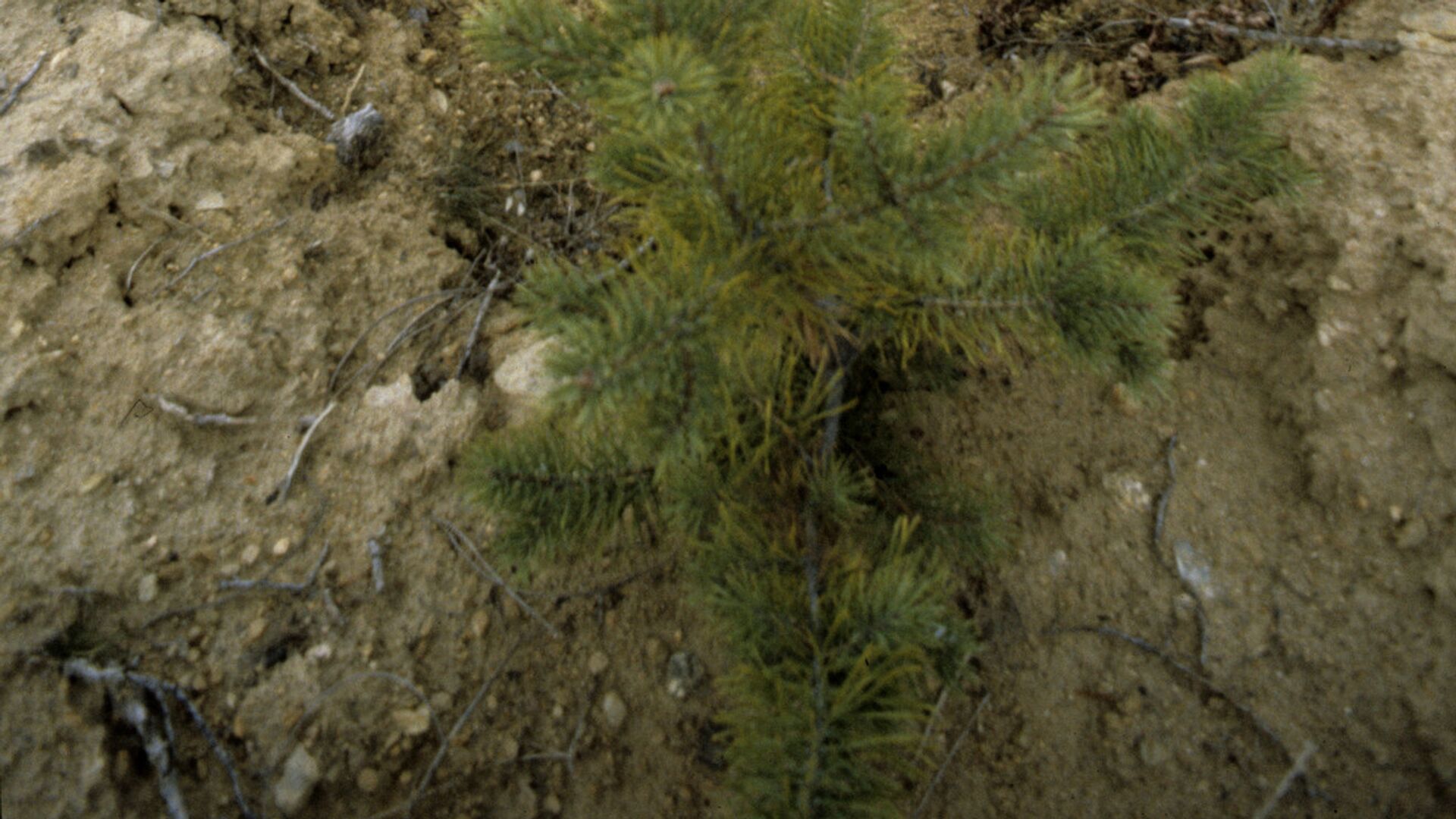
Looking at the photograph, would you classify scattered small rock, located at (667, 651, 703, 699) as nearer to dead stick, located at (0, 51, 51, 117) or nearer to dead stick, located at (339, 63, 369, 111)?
dead stick, located at (339, 63, 369, 111)

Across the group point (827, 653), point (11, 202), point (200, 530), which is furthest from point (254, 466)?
point (827, 653)

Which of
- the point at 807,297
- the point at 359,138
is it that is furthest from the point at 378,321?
the point at 807,297

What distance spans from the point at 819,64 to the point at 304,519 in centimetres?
171

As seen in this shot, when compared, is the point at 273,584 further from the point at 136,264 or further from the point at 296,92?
the point at 296,92

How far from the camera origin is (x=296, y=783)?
2.05 meters

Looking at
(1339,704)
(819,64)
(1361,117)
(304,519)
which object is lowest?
(1339,704)

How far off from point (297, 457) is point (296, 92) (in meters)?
1.19

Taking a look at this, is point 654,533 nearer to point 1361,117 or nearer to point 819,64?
point 819,64

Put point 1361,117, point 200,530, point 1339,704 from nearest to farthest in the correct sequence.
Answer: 1. point 1339,704
2. point 200,530
3. point 1361,117

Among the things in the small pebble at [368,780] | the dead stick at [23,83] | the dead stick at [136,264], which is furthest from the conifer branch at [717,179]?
the dead stick at [23,83]

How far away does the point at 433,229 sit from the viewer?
2.71 meters

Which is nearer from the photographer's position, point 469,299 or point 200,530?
point 200,530

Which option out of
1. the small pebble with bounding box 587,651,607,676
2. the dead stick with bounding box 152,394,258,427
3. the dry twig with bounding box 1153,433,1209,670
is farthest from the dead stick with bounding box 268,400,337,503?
the dry twig with bounding box 1153,433,1209,670

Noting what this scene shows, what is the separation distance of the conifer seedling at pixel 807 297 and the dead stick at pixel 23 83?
1.85 m
